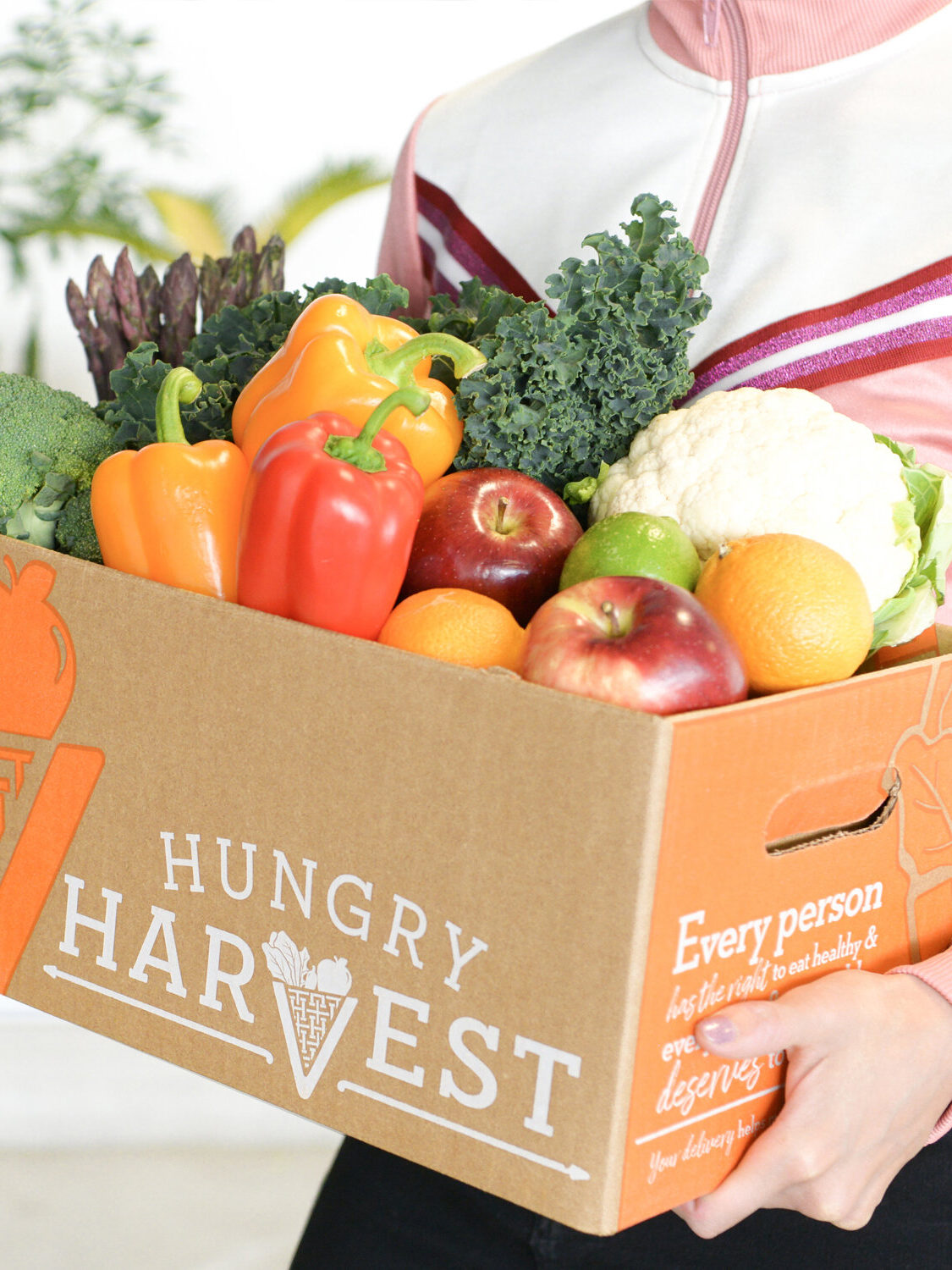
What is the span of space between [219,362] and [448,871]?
21.5 inches

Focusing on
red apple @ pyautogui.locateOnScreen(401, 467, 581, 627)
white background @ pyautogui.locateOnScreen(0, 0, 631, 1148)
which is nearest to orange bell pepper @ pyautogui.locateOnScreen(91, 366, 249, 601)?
red apple @ pyautogui.locateOnScreen(401, 467, 581, 627)

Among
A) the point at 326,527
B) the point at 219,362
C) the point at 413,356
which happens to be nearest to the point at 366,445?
the point at 326,527

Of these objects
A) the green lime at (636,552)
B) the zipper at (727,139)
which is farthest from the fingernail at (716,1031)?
the zipper at (727,139)

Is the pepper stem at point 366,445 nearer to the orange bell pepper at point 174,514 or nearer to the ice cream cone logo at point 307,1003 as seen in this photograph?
the orange bell pepper at point 174,514

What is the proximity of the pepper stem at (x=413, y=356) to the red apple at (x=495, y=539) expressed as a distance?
0.32 feet

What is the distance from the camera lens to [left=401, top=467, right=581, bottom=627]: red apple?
0.86 metres

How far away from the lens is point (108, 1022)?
Answer: 84 centimetres

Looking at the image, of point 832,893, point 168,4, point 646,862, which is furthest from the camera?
point 168,4

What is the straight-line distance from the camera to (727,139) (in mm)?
1076

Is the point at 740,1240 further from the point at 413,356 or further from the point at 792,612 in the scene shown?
the point at 413,356

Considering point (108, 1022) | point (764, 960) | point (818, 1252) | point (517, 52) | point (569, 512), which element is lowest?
point (818, 1252)

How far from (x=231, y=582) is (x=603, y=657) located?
1.01 ft

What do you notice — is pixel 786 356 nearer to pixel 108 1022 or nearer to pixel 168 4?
pixel 108 1022

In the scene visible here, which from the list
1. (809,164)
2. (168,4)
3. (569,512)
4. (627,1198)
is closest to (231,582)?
(569,512)
